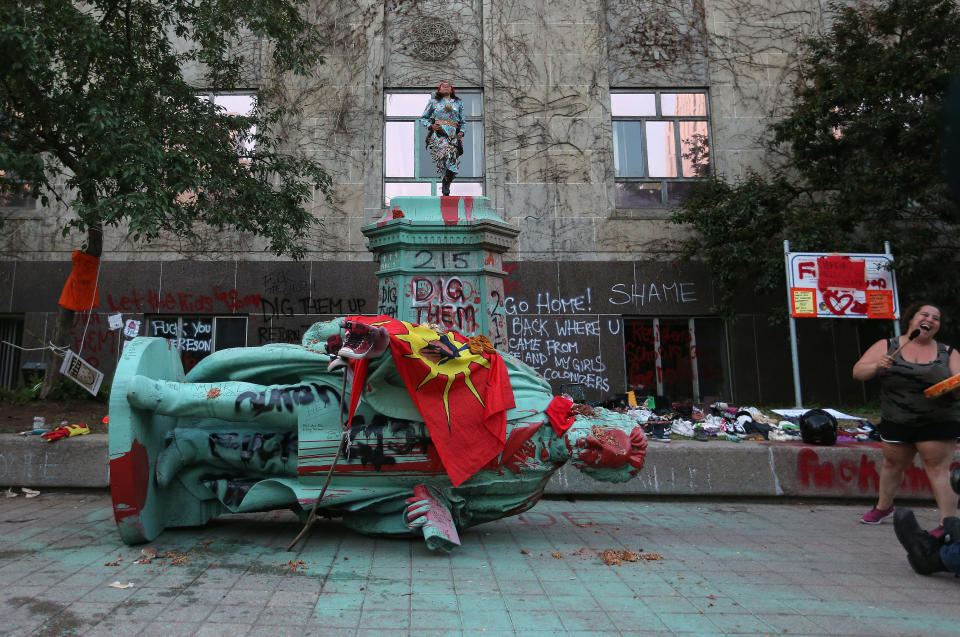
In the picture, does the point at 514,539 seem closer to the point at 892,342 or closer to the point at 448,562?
the point at 448,562

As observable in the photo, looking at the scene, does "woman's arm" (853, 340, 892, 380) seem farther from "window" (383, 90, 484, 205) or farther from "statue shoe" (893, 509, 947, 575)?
"window" (383, 90, 484, 205)

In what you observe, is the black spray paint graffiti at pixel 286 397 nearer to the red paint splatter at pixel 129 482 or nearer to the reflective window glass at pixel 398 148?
the red paint splatter at pixel 129 482

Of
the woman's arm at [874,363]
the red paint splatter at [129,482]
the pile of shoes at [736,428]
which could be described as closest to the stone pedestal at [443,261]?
the pile of shoes at [736,428]

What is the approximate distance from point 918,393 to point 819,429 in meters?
1.94

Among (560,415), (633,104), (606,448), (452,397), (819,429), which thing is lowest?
(819,429)

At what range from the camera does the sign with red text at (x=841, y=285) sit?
28.7ft

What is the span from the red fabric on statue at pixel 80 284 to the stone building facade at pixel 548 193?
2.09 metres

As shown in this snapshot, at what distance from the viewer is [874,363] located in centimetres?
446

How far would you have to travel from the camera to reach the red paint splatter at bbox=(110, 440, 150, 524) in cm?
343

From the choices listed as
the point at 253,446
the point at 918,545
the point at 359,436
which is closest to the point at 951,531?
the point at 918,545

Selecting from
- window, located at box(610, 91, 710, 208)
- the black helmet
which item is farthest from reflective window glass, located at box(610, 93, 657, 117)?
the black helmet

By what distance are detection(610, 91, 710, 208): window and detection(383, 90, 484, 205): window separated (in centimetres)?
269

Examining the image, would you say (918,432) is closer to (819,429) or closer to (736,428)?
(819,429)

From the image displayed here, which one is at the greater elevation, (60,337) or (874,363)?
(60,337)
